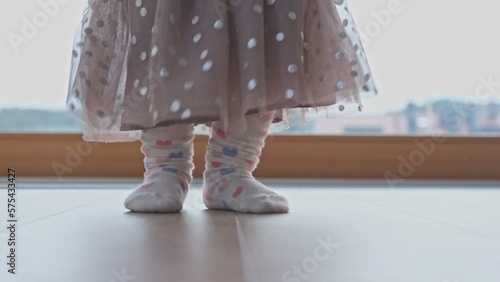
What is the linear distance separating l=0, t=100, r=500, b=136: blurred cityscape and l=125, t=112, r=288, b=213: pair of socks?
874 mm

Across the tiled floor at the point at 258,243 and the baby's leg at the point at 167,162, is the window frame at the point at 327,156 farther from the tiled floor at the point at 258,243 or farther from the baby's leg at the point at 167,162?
the baby's leg at the point at 167,162

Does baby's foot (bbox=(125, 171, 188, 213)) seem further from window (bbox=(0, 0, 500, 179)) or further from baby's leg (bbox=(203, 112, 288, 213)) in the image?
window (bbox=(0, 0, 500, 179))

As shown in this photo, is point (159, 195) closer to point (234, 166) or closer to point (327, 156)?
point (234, 166)

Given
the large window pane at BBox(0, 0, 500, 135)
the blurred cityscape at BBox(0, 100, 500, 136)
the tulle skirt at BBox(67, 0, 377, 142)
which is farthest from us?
the blurred cityscape at BBox(0, 100, 500, 136)

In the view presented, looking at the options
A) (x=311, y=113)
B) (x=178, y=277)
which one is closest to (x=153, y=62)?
(x=311, y=113)

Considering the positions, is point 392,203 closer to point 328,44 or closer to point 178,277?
point 328,44

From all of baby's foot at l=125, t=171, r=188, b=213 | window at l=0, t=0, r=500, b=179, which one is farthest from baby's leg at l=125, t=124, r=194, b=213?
window at l=0, t=0, r=500, b=179

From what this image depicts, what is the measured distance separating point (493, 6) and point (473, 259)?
155 centimetres

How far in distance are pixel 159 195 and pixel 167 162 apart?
87 mm

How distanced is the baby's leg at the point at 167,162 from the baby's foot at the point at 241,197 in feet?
0.15

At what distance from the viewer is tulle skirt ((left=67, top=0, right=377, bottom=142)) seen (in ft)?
3.03

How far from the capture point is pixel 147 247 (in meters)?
0.64

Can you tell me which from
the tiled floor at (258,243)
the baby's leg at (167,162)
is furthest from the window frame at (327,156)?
Answer: the baby's leg at (167,162)

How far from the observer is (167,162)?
1.05 meters
